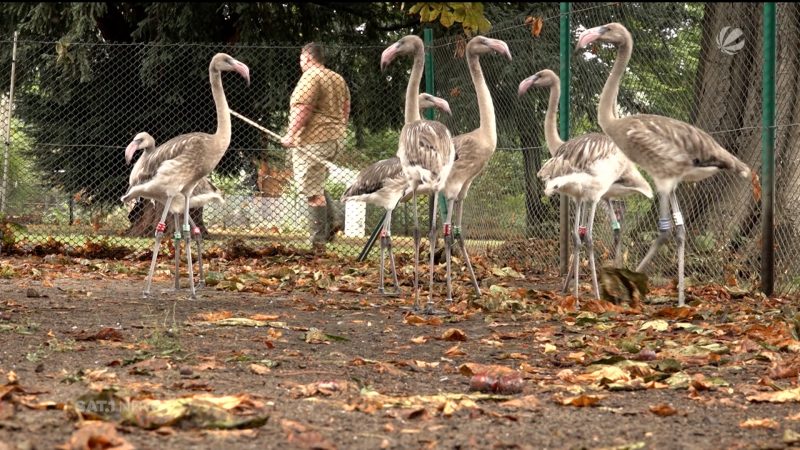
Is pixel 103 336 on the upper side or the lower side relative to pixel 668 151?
lower

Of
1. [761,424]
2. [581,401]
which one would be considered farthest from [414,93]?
[761,424]

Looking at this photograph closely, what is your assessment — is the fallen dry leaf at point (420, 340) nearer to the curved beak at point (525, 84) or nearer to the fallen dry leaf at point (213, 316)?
the fallen dry leaf at point (213, 316)

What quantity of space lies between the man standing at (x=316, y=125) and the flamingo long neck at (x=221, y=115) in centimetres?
348

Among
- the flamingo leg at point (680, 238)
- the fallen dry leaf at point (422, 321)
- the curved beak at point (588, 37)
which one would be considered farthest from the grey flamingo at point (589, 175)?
the fallen dry leaf at point (422, 321)

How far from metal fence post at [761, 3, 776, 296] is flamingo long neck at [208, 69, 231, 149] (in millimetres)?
4250

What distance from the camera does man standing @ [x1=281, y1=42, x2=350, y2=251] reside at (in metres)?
14.4

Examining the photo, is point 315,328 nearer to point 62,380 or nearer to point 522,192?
point 62,380

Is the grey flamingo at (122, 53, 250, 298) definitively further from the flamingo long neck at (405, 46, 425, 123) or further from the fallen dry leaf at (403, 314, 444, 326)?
the fallen dry leaf at (403, 314, 444, 326)

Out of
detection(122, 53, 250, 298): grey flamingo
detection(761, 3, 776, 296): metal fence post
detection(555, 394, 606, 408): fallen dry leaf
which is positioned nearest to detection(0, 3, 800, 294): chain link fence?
detection(761, 3, 776, 296): metal fence post

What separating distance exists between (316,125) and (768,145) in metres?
6.41

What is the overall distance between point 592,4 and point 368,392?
25.4 ft

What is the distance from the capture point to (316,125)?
1478cm

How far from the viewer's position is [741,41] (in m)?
10.5

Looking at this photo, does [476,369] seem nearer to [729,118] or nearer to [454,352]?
[454,352]
